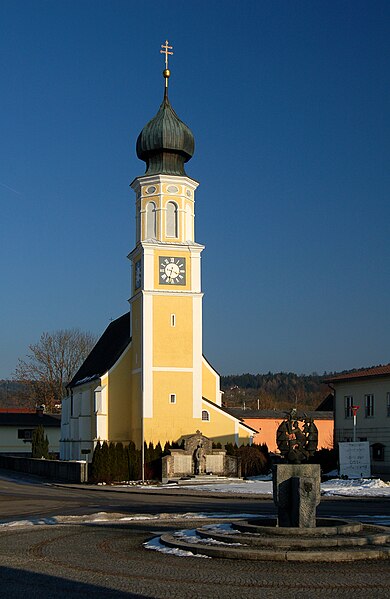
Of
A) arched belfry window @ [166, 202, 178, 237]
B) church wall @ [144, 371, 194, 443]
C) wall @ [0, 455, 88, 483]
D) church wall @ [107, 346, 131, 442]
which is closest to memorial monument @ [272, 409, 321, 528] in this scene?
wall @ [0, 455, 88, 483]

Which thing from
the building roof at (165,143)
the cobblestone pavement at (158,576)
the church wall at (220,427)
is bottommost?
the cobblestone pavement at (158,576)

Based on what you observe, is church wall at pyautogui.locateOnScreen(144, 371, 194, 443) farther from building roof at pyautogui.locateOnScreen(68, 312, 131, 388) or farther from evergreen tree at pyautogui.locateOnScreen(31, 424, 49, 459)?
evergreen tree at pyautogui.locateOnScreen(31, 424, 49, 459)

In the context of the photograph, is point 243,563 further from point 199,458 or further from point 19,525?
point 199,458

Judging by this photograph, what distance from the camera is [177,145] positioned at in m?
50.0

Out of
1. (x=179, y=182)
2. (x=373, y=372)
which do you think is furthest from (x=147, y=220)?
(x=373, y=372)

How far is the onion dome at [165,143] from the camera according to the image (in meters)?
49.9

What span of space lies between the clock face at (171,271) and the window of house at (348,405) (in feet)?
40.9

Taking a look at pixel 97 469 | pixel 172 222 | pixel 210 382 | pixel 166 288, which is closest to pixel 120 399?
pixel 210 382

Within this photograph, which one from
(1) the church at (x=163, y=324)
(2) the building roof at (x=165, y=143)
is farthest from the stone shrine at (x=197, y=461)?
(2) the building roof at (x=165, y=143)

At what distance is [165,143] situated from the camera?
4988 centimetres

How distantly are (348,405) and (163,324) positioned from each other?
12863 mm

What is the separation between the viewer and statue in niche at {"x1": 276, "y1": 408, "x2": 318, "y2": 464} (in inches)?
675

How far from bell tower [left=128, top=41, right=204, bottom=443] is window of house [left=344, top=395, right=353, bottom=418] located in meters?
9.87

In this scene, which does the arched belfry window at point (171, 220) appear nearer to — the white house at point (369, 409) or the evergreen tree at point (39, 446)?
the white house at point (369, 409)
